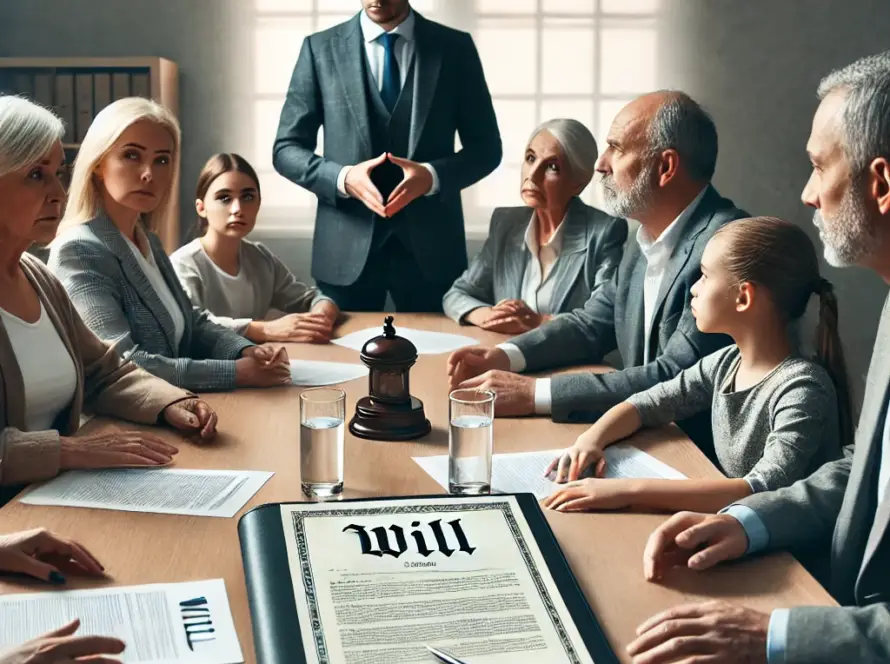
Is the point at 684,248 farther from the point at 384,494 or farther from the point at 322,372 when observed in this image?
the point at 384,494

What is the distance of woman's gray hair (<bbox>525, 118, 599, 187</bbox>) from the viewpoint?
2980mm

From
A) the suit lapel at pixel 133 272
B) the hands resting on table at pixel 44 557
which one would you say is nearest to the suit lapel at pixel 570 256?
the suit lapel at pixel 133 272

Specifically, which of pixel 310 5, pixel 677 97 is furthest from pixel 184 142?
pixel 677 97

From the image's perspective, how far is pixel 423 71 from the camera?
3232 mm

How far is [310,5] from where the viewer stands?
4684mm

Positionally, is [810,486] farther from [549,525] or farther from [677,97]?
[677,97]

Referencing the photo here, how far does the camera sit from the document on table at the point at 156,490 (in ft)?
4.71

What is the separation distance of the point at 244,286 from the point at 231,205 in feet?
0.82

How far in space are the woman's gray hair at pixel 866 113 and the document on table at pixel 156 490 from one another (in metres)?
0.98

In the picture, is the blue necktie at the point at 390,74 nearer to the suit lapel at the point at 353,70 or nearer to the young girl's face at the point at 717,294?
the suit lapel at the point at 353,70

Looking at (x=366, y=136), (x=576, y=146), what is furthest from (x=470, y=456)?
(x=366, y=136)

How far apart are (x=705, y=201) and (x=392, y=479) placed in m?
1.08

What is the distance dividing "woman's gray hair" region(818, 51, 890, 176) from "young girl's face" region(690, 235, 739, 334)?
0.39 metres

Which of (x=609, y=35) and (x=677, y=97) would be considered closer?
(x=677, y=97)
